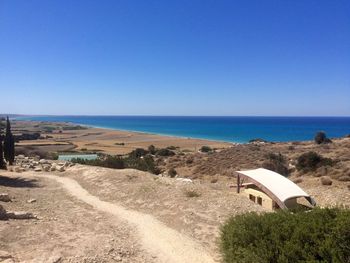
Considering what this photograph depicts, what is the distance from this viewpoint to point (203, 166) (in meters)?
40.8

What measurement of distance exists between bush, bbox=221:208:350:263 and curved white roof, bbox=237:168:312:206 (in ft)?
32.1

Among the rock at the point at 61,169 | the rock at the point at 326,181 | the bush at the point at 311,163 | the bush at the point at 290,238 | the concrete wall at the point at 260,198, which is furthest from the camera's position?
the bush at the point at 311,163

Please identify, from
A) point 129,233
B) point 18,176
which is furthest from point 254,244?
point 18,176

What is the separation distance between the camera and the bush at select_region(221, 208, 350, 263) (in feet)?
23.2

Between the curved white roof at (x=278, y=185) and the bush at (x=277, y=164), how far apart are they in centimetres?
1415

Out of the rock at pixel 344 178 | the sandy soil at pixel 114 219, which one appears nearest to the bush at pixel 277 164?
the rock at pixel 344 178

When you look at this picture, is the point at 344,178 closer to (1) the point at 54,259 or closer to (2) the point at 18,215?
(2) the point at 18,215

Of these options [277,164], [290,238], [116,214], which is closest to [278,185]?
[116,214]

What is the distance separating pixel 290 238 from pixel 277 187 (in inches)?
465

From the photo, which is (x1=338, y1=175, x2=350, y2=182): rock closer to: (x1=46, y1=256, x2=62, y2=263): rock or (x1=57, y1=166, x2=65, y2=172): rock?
(x1=57, y1=166, x2=65, y2=172): rock

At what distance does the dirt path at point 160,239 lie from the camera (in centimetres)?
1118

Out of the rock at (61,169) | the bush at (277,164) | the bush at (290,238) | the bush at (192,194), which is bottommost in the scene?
the bush at (277,164)

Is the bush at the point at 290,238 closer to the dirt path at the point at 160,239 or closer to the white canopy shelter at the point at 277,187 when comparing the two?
the dirt path at the point at 160,239

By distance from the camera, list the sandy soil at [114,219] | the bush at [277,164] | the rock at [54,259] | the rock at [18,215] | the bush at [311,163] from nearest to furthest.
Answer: the rock at [54,259] < the sandy soil at [114,219] < the rock at [18,215] < the bush at [311,163] < the bush at [277,164]
